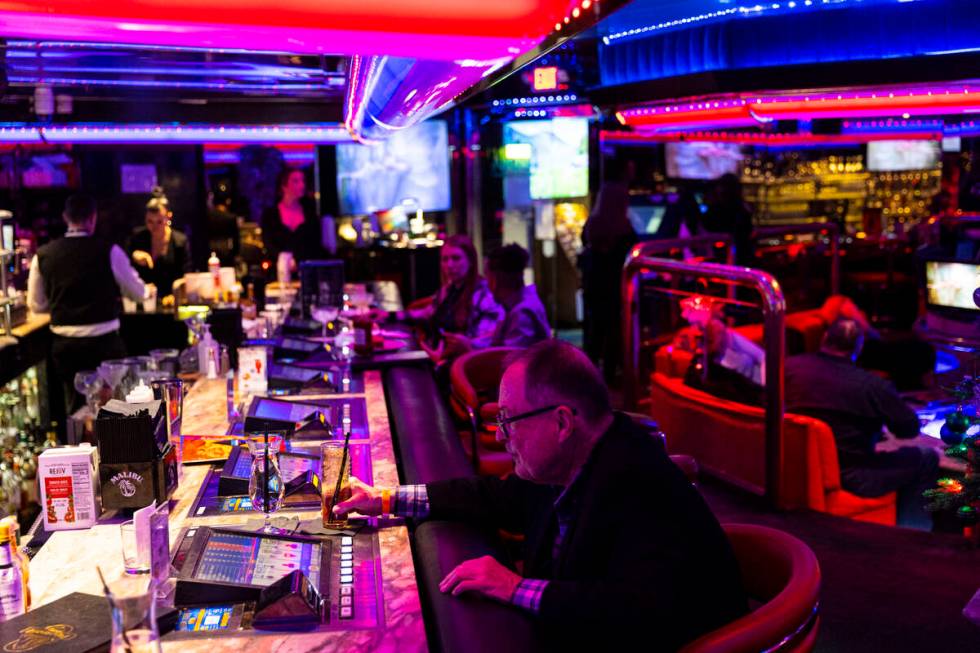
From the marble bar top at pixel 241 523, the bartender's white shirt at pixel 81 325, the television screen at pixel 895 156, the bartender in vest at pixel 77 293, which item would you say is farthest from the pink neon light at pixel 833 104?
the television screen at pixel 895 156

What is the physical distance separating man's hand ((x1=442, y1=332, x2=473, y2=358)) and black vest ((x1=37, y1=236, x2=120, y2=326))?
2.28m

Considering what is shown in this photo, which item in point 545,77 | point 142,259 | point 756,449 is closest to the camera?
point 756,449

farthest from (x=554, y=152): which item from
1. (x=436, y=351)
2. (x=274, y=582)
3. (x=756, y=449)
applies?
(x=274, y=582)

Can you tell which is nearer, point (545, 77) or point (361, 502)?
point (361, 502)

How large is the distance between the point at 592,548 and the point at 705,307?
364 centimetres

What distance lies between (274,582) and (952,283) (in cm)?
672

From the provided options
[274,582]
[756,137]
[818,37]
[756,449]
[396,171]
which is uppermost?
[818,37]

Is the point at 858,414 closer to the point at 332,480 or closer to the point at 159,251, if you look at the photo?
the point at 332,480

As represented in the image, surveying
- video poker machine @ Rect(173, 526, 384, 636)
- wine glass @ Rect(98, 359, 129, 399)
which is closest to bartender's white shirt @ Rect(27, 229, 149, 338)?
wine glass @ Rect(98, 359, 129, 399)

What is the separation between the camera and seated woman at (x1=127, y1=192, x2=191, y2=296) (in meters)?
8.07

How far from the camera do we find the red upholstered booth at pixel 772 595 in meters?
1.89

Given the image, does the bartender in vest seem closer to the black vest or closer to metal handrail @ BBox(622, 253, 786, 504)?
the black vest

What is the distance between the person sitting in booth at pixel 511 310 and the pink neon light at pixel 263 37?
10.6 ft

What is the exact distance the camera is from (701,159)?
13852 mm
